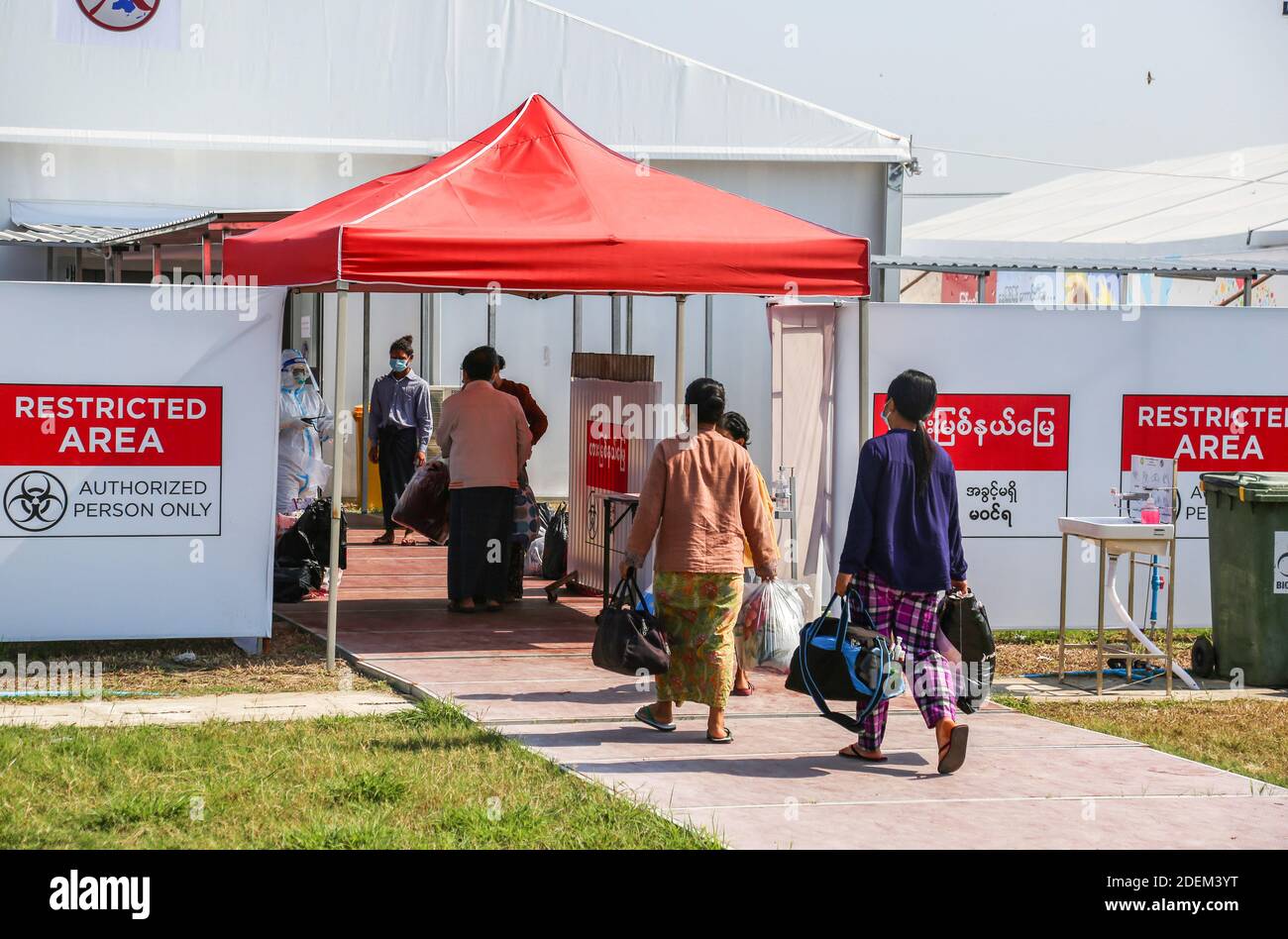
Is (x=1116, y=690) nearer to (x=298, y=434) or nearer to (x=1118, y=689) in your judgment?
(x=1118, y=689)

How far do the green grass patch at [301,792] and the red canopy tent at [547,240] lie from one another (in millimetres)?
2799

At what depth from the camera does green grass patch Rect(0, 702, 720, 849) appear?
224 inches

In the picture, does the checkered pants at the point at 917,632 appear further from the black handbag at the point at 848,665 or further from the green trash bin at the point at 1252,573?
the green trash bin at the point at 1252,573

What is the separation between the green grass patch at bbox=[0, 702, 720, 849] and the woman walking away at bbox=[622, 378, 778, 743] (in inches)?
36.8

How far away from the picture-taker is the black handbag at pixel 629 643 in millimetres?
7191

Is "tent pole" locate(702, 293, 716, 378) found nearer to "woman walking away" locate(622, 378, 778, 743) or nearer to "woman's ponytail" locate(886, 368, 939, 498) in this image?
"woman walking away" locate(622, 378, 778, 743)

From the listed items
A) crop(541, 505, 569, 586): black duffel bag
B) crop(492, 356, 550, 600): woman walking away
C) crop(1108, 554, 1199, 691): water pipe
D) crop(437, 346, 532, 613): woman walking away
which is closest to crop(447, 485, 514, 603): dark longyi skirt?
crop(437, 346, 532, 613): woman walking away

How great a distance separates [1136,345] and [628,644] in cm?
493

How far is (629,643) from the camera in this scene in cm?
719

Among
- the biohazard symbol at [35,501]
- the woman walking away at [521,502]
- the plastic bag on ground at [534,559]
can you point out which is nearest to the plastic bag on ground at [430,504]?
the woman walking away at [521,502]

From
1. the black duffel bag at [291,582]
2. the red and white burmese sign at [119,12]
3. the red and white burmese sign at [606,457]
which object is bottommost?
the black duffel bag at [291,582]

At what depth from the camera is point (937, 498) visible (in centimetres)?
704

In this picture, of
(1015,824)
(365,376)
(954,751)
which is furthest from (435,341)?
(1015,824)
